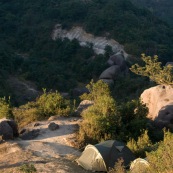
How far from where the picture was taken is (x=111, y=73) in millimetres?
37312

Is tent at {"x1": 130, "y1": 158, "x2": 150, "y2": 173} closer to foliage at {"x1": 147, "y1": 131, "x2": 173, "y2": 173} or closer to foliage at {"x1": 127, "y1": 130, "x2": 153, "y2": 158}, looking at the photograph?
foliage at {"x1": 147, "y1": 131, "x2": 173, "y2": 173}

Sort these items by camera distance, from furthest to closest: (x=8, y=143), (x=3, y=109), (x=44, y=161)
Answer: (x=3, y=109) → (x=8, y=143) → (x=44, y=161)

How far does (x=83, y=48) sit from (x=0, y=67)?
10.8 meters

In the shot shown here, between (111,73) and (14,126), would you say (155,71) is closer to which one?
(14,126)

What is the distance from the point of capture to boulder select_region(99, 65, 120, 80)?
37281 millimetres

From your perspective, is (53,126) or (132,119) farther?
(53,126)

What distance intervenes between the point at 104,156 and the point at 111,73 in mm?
27141

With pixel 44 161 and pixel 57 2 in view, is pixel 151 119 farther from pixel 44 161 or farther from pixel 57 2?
pixel 57 2

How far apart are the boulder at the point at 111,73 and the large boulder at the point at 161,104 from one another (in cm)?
1873

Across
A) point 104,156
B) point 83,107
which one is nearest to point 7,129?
point 104,156

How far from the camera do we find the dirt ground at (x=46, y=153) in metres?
10.2

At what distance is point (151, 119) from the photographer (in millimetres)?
16656

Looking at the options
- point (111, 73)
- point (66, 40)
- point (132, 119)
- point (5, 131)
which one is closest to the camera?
point (5, 131)

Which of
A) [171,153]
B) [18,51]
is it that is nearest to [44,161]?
[171,153]
